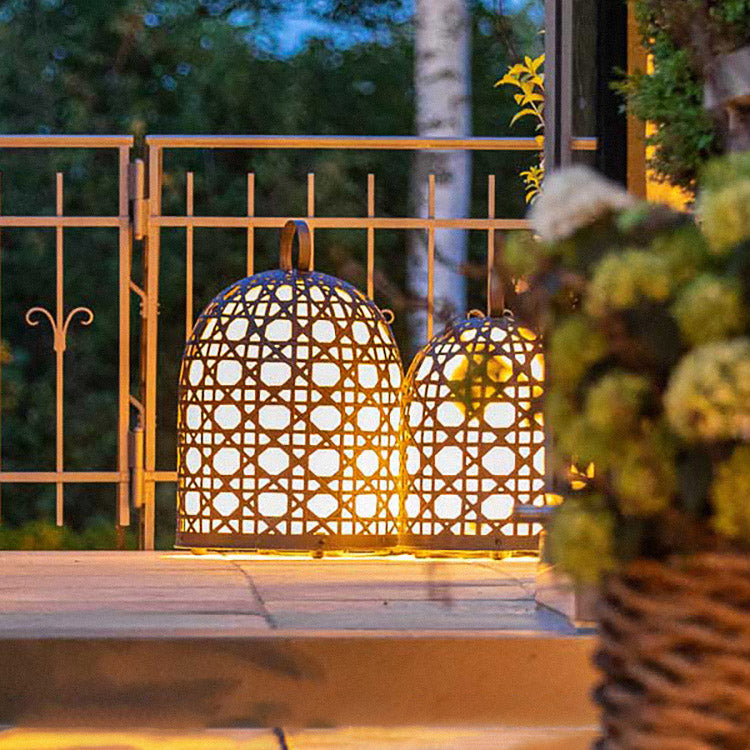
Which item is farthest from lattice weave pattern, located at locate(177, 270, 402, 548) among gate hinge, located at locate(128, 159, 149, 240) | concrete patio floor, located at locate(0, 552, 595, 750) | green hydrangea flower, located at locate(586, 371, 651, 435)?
green hydrangea flower, located at locate(586, 371, 651, 435)

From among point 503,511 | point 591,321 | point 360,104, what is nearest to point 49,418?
point 360,104

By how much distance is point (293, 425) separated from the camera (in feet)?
11.8

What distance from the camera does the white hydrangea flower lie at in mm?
1277

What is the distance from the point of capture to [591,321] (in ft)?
4.11

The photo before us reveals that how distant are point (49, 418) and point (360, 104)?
3.60m

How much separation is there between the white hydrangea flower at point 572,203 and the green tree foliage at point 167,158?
32.4 feet

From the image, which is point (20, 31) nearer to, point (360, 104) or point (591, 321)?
point (360, 104)

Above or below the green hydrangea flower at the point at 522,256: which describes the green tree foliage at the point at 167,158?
above

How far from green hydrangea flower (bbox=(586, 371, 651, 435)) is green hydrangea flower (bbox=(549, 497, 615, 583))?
0.23ft

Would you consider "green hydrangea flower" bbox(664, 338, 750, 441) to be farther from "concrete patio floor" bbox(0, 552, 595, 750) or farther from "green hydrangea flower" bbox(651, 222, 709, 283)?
"concrete patio floor" bbox(0, 552, 595, 750)

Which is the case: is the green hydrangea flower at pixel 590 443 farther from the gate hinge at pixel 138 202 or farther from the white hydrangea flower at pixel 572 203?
the gate hinge at pixel 138 202

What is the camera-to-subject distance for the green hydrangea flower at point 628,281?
121 centimetres

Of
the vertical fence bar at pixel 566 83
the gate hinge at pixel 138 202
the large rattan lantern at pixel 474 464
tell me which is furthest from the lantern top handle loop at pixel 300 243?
the vertical fence bar at pixel 566 83

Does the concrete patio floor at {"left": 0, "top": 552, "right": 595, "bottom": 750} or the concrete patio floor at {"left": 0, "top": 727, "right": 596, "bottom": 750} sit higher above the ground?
the concrete patio floor at {"left": 0, "top": 552, "right": 595, "bottom": 750}
